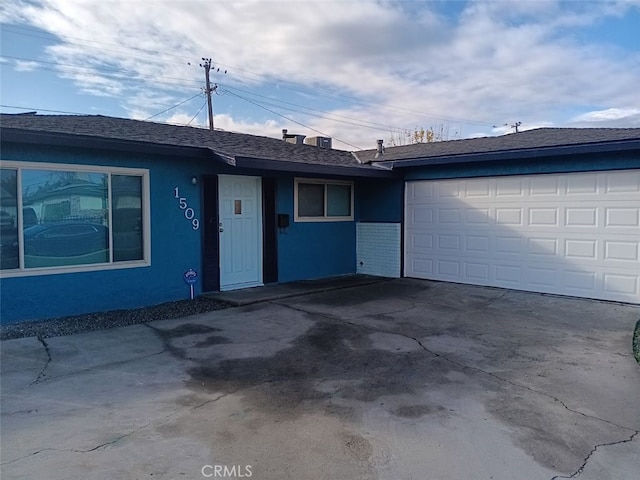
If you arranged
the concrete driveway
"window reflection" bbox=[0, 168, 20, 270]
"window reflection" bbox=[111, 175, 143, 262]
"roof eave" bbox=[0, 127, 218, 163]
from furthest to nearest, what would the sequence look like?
1. "window reflection" bbox=[111, 175, 143, 262]
2. "window reflection" bbox=[0, 168, 20, 270]
3. "roof eave" bbox=[0, 127, 218, 163]
4. the concrete driveway

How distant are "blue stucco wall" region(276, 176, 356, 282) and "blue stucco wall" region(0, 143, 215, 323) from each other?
2077 millimetres

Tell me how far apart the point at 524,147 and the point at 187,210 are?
659 centimetres

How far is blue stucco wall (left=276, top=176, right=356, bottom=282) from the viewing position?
33.3 feet

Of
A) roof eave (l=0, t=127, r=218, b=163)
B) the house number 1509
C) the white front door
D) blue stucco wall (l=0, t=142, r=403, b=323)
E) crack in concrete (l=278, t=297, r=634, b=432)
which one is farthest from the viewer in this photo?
the white front door

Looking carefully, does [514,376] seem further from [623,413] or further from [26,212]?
[26,212]

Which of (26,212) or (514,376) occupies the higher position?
(26,212)

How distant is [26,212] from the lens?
652 cm

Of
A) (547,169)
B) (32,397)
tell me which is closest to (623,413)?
(32,397)

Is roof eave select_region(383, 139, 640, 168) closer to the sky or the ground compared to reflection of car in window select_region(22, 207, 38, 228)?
closer to the sky

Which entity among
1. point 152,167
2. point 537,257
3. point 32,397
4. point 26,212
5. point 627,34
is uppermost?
point 627,34

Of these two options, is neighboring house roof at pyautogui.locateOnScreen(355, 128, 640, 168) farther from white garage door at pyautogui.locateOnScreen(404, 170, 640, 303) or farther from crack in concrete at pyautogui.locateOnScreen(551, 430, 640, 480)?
crack in concrete at pyautogui.locateOnScreen(551, 430, 640, 480)

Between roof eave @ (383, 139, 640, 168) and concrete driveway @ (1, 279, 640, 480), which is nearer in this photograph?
concrete driveway @ (1, 279, 640, 480)

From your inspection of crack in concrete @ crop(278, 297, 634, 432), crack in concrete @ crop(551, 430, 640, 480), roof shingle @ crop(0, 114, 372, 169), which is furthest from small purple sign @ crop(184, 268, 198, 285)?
crack in concrete @ crop(551, 430, 640, 480)

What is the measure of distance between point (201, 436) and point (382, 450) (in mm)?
1327
